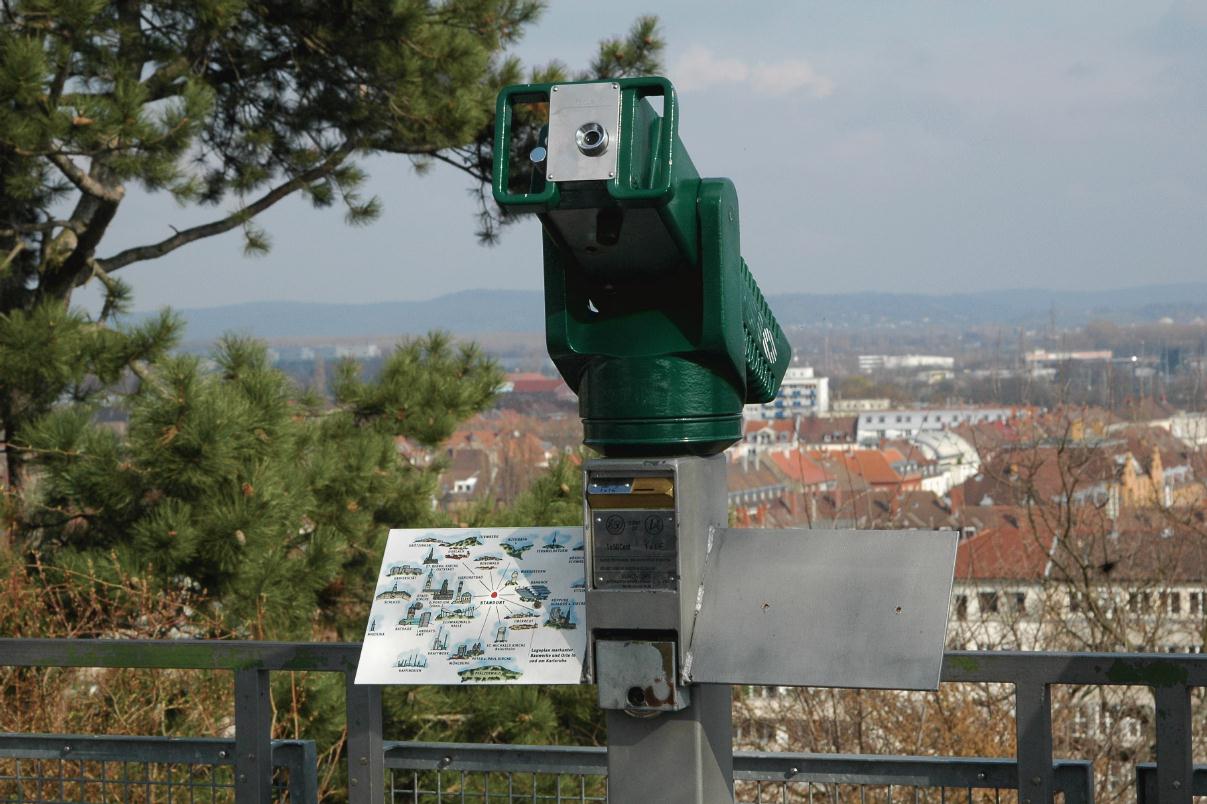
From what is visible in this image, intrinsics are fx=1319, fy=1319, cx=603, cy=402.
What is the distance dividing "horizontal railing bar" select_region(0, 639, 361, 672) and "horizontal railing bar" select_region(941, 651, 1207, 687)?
40.6 inches

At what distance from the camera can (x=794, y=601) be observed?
6.03 ft

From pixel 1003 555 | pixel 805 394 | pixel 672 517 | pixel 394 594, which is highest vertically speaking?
pixel 805 394

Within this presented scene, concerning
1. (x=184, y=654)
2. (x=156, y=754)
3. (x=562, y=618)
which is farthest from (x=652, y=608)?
(x=156, y=754)

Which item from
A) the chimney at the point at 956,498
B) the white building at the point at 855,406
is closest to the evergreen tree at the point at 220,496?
the chimney at the point at 956,498

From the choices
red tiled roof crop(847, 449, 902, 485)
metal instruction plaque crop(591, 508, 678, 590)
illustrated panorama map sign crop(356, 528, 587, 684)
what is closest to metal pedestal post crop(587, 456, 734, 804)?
metal instruction plaque crop(591, 508, 678, 590)

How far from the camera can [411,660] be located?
1.98 metres

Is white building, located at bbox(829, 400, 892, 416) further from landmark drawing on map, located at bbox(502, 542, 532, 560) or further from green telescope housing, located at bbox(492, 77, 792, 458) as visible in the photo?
green telescope housing, located at bbox(492, 77, 792, 458)

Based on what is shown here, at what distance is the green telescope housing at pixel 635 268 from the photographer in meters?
1.67

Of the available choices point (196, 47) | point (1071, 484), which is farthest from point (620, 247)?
point (1071, 484)

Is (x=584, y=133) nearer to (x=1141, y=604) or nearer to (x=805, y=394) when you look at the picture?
(x=1141, y=604)

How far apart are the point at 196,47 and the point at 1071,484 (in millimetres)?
7060

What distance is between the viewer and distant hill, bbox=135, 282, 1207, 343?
12.1 metres

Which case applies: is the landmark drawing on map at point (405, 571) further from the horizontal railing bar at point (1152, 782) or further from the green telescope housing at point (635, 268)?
the horizontal railing bar at point (1152, 782)

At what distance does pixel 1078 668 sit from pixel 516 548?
0.92 meters
